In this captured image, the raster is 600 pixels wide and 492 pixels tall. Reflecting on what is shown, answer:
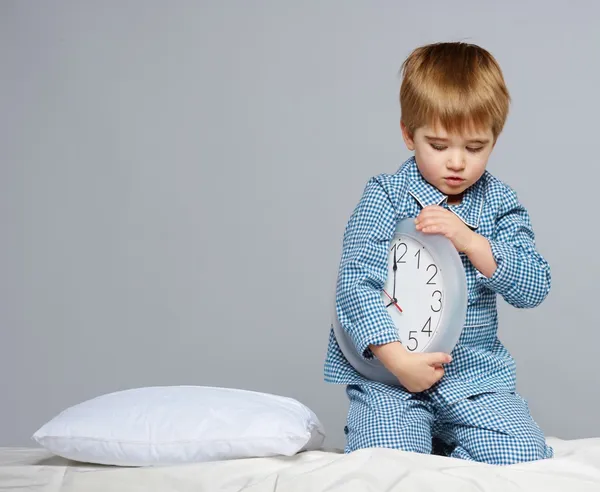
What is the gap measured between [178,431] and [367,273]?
0.57 meters

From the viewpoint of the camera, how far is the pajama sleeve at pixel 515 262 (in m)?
2.58

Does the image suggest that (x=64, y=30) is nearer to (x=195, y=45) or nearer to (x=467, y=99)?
(x=195, y=45)

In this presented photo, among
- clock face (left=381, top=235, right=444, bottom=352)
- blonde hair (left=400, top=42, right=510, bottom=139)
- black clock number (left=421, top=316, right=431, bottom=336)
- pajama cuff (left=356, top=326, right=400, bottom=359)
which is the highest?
blonde hair (left=400, top=42, right=510, bottom=139)

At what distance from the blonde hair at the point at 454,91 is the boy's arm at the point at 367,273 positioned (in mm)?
209

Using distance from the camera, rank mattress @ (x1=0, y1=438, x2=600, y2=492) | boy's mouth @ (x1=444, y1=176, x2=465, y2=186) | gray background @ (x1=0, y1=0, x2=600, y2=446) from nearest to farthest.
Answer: mattress @ (x1=0, y1=438, x2=600, y2=492)
boy's mouth @ (x1=444, y1=176, x2=465, y2=186)
gray background @ (x1=0, y1=0, x2=600, y2=446)

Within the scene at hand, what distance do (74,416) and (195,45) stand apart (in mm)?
2051

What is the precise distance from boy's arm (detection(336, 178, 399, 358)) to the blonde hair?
0.21 metres

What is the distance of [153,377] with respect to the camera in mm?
4031

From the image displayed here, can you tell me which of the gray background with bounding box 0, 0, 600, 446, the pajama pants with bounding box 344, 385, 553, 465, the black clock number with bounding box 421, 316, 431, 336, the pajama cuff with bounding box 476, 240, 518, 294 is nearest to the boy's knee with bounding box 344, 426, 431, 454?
the pajama pants with bounding box 344, 385, 553, 465

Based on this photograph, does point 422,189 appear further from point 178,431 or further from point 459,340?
point 178,431

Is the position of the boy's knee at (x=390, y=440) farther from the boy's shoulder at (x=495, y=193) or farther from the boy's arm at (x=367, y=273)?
the boy's shoulder at (x=495, y=193)

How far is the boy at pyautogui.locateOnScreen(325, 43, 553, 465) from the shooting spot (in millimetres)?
2523

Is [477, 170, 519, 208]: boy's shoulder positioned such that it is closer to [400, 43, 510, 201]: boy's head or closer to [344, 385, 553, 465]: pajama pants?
[400, 43, 510, 201]: boy's head

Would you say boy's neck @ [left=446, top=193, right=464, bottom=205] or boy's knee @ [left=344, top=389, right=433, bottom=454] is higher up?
boy's neck @ [left=446, top=193, right=464, bottom=205]
